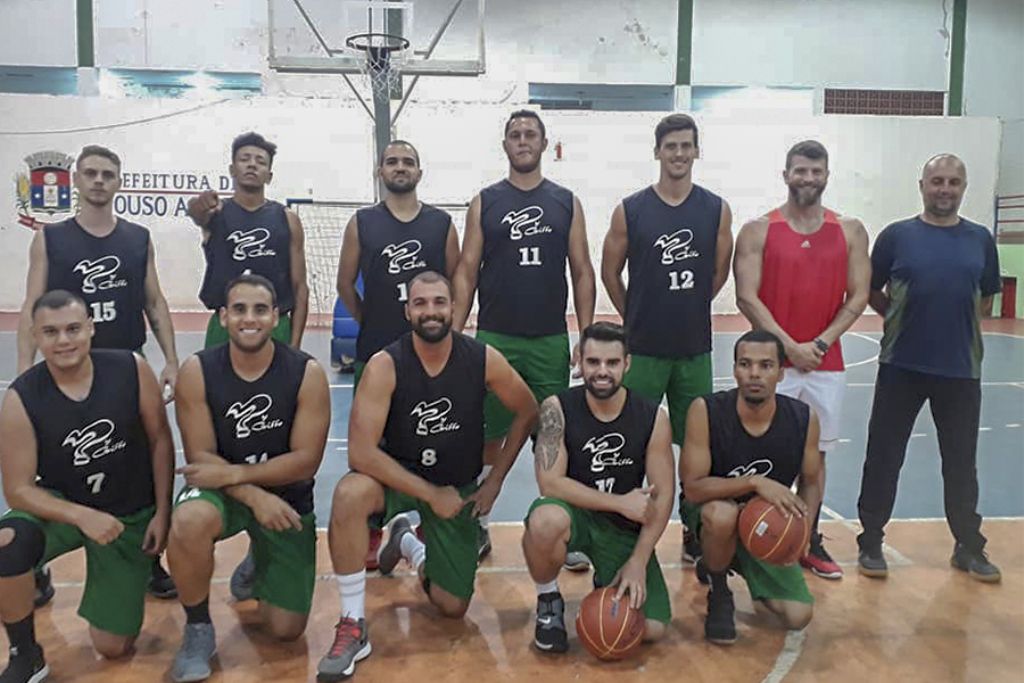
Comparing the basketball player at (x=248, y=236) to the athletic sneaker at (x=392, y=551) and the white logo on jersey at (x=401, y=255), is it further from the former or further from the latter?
the athletic sneaker at (x=392, y=551)

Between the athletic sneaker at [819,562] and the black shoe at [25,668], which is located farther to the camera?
the athletic sneaker at [819,562]

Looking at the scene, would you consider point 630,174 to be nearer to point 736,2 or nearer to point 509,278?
point 736,2

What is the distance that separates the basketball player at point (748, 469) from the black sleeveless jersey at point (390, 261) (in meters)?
1.43

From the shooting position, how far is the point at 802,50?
1529cm

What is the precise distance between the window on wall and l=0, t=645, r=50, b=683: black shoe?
15.5 metres

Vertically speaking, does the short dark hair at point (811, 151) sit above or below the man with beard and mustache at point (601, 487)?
above

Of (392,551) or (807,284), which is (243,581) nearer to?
(392,551)

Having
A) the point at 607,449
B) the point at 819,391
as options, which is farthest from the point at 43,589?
the point at 819,391

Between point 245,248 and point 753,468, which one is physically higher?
point 245,248

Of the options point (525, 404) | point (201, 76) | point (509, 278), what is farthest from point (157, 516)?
point (201, 76)

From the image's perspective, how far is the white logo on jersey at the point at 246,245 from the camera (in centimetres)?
417

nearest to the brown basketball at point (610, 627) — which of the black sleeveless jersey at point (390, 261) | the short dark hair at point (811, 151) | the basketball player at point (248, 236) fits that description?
the black sleeveless jersey at point (390, 261)

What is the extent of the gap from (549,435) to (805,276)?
1451mm

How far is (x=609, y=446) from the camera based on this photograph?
3.38 metres
